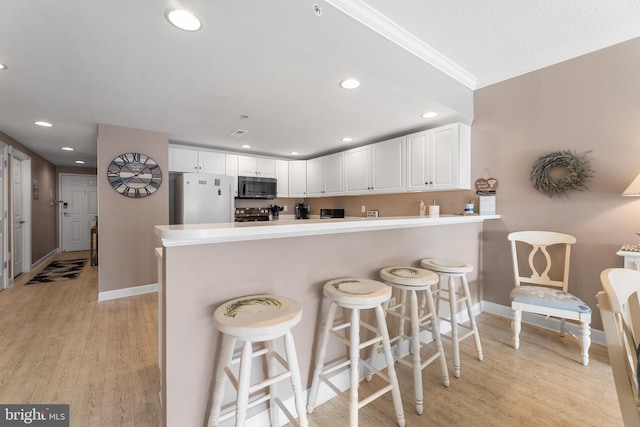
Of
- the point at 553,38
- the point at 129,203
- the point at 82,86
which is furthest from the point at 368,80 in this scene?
the point at 129,203

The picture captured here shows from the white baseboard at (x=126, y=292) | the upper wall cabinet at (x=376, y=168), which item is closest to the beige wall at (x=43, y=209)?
the white baseboard at (x=126, y=292)

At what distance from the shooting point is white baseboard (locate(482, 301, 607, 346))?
89.4 inches

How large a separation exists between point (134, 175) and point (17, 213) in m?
2.67

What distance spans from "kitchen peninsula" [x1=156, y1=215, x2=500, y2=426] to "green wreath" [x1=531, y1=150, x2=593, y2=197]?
4.87 feet

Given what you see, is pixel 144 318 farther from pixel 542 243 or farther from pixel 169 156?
pixel 542 243

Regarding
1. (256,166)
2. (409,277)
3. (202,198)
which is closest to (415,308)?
(409,277)

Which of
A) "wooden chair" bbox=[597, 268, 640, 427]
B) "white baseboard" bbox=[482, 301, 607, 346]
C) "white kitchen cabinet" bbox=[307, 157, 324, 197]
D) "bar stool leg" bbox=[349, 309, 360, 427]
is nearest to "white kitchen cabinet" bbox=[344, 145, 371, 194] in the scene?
"white kitchen cabinet" bbox=[307, 157, 324, 197]

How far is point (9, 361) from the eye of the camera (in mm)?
2031

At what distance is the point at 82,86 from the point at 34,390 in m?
2.20

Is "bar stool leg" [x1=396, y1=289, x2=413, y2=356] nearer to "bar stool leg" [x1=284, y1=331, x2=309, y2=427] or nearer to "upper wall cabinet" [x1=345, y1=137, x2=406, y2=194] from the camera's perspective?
"bar stool leg" [x1=284, y1=331, x2=309, y2=427]

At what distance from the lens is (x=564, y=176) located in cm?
240

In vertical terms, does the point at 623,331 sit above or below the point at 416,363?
above

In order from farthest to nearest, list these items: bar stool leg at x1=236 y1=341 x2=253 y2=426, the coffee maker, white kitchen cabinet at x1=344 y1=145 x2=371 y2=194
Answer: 1. the coffee maker
2. white kitchen cabinet at x1=344 y1=145 x2=371 y2=194
3. bar stool leg at x1=236 y1=341 x2=253 y2=426

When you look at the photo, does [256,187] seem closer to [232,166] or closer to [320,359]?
[232,166]
